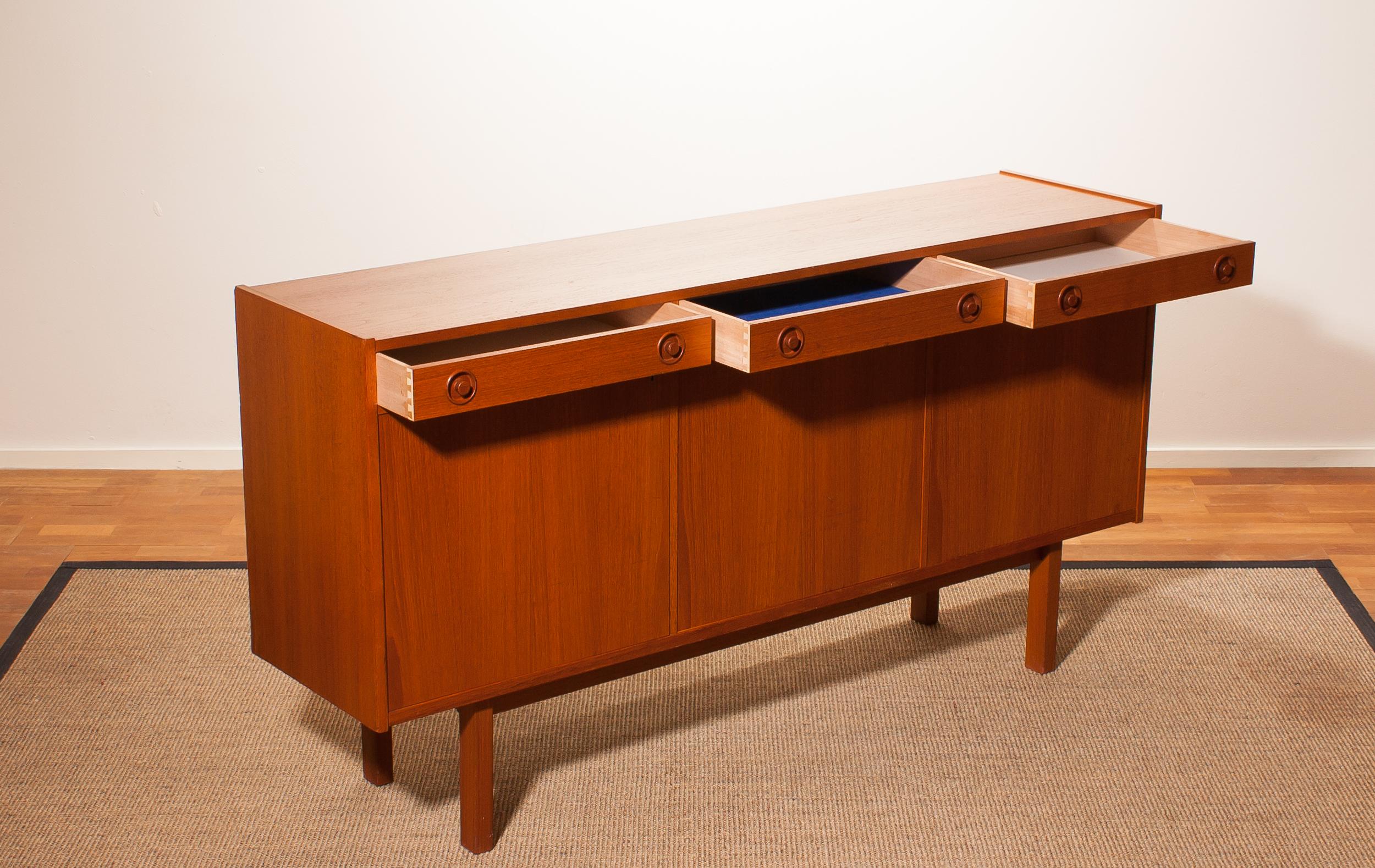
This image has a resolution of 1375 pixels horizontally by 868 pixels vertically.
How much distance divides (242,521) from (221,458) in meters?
0.43

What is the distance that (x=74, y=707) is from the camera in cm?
279

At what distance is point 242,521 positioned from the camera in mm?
3639

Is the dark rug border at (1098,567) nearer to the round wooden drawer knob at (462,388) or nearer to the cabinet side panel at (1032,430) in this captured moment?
the cabinet side panel at (1032,430)

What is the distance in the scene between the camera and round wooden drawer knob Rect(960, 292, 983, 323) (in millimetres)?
2242

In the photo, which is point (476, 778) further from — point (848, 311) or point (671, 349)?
point (848, 311)

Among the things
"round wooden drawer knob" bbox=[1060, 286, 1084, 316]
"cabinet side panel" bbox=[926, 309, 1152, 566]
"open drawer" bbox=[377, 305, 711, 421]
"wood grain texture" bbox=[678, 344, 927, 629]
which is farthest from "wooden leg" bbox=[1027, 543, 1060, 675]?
"open drawer" bbox=[377, 305, 711, 421]

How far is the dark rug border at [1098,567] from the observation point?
3.20 metres

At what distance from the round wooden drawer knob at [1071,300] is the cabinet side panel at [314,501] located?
1.01 meters

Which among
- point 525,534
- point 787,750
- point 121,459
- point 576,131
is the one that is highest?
point 576,131

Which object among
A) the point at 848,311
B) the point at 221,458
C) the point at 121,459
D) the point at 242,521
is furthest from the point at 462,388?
the point at 121,459

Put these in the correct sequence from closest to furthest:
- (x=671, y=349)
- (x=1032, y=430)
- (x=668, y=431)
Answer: (x=671, y=349), (x=668, y=431), (x=1032, y=430)

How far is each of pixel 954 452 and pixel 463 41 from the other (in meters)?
1.76

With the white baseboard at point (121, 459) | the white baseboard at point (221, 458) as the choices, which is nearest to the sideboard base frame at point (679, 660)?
the white baseboard at point (221, 458)

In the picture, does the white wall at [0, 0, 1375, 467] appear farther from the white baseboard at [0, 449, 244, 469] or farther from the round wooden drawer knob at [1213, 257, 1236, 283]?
the round wooden drawer knob at [1213, 257, 1236, 283]
